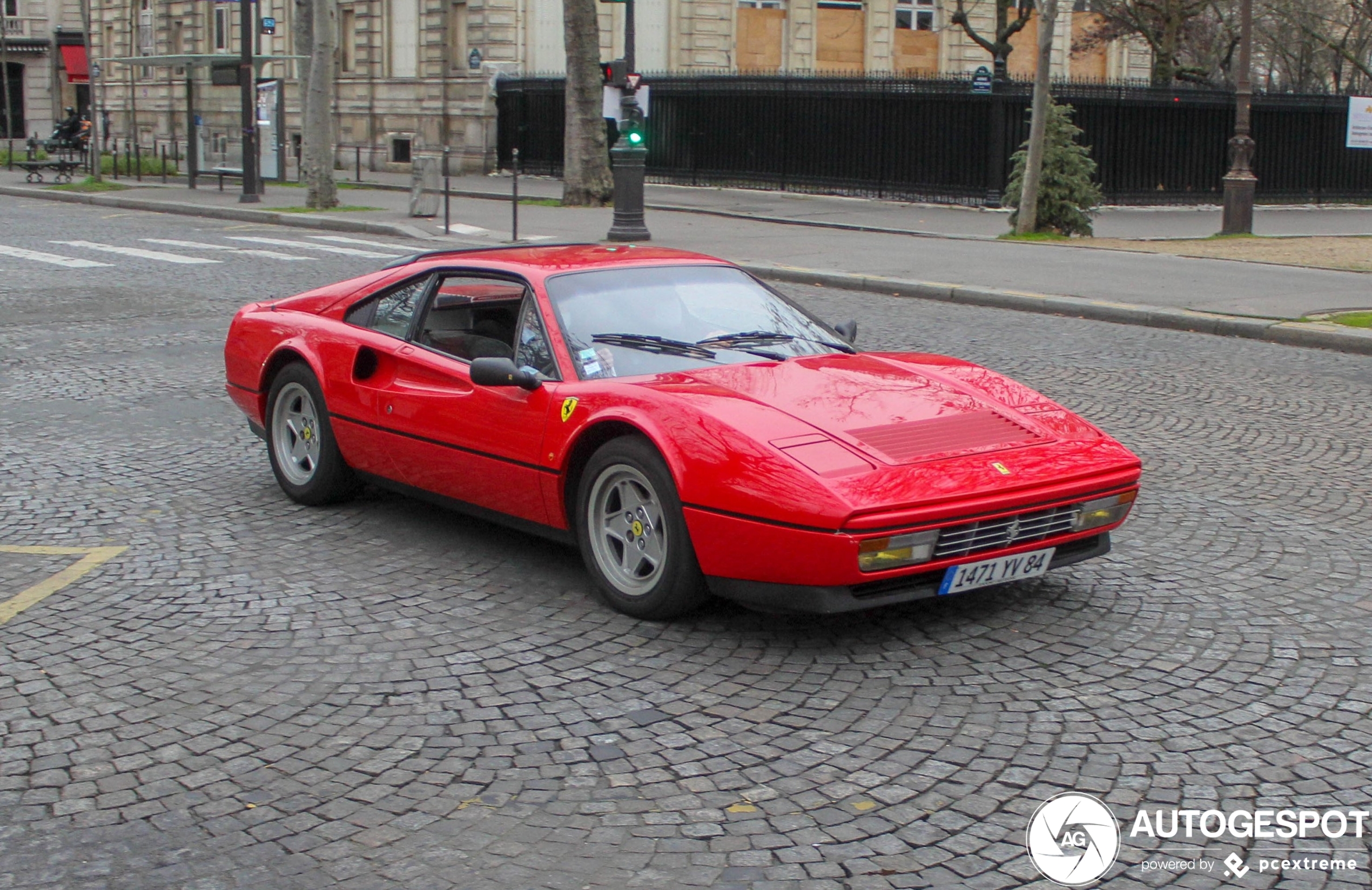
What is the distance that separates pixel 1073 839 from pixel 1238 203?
2041cm

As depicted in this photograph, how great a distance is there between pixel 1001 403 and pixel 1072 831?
7.53 feet

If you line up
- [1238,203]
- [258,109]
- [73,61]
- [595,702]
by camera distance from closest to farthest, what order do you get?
[595,702] → [1238,203] → [258,109] → [73,61]

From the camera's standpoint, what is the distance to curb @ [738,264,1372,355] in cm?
1257

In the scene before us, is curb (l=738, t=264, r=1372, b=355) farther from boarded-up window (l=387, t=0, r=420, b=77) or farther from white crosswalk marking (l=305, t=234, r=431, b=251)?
boarded-up window (l=387, t=0, r=420, b=77)

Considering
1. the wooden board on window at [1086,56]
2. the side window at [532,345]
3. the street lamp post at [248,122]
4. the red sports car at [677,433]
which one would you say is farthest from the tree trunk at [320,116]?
the wooden board on window at [1086,56]

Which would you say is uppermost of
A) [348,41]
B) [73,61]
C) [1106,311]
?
[73,61]

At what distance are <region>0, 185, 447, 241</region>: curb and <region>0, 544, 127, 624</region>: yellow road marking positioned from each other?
16059 millimetres

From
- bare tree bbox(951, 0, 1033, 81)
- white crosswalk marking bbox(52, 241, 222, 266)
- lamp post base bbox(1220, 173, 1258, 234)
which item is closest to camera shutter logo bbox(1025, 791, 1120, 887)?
white crosswalk marking bbox(52, 241, 222, 266)

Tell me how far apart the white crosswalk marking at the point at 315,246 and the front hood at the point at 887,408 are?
13650 millimetres

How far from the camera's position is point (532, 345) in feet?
19.6

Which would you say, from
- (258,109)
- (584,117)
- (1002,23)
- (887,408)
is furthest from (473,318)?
(1002,23)

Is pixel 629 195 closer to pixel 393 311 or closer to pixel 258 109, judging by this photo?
pixel 393 311

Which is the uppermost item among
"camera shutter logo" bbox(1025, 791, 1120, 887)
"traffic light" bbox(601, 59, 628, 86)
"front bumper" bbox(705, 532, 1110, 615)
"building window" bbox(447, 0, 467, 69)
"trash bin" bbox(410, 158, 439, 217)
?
"building window" bbox(447, 0, 467, 69)

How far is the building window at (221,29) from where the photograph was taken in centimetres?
5178
